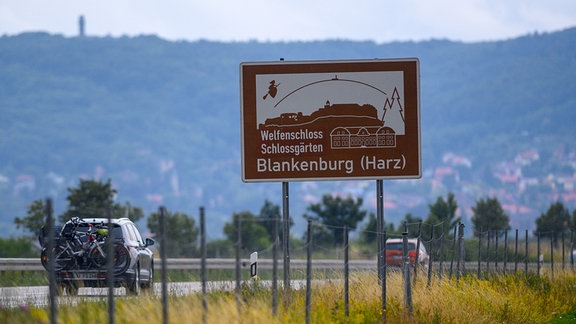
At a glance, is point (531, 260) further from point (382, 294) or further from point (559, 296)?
point (382, 294)

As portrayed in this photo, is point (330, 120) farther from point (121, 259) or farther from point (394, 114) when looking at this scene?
point (121, 259)

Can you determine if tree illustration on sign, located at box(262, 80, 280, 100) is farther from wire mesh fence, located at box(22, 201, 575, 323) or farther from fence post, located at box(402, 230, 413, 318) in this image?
fence post, located at box(402, 230, 413, 318)

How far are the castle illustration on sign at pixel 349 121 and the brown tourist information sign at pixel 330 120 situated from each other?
0.02 metres

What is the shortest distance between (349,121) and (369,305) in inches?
212

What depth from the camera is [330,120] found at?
24.2m

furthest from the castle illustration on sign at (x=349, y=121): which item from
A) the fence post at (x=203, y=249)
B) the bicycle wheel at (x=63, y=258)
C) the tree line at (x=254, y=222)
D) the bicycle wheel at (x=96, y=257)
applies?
the tree line at (x=254, y=222)

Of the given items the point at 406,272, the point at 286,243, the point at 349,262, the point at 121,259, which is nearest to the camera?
the point at 406,272

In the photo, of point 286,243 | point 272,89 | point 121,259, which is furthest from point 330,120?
point 286,243

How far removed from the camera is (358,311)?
1873cm

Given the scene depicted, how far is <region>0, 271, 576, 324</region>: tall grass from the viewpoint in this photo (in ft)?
49.3

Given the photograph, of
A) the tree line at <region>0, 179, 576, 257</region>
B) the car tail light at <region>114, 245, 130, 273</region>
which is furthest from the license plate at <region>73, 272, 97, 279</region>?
the tree line at <region>0, 179, 576, 257</region>

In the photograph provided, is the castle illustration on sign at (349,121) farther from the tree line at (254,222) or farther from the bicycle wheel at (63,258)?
the tree line at (254,222)

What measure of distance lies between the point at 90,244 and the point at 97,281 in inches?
25.4

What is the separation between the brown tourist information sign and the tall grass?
7.14 ft
